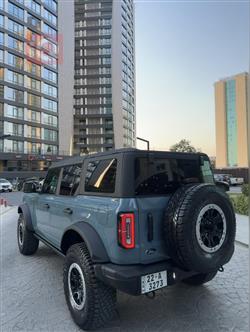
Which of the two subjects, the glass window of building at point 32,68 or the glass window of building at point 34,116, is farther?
the glass window of building at point 34,116

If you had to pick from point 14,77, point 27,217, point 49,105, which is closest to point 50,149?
point 49,105

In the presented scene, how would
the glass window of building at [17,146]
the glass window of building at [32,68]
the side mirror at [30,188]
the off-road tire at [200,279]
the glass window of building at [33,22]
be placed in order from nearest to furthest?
the off-road tire at [200,279] < the side mirror at [30,188] < the glass window of building at [17,146] < the glass window of building at [32,68] < the glass window of building at [33,22]

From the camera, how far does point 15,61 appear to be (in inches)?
2000

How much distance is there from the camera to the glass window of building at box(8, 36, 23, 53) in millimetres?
49728

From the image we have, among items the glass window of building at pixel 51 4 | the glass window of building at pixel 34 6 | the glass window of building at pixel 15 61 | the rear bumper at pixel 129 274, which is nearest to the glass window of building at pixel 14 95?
the glass window of building at pixel 15 61

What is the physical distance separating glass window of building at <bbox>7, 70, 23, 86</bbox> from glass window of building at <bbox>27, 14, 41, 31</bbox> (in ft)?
32.8

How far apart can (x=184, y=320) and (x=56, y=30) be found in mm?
65844

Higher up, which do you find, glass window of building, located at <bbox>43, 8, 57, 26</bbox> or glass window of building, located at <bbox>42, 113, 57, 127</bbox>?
glass window of building, located at <bbox>43, 8, 57, 26</bbox>

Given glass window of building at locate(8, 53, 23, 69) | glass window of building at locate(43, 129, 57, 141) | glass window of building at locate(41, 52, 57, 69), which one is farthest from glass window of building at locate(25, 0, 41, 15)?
glass window of building at locate(43, 129, 57, 141)

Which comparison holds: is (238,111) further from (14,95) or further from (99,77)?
(99,77)

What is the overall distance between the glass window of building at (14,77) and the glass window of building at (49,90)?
17.9 feet

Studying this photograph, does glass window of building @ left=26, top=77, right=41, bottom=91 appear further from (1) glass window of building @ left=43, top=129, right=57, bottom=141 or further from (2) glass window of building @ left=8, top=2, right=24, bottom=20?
(2) glass window of building @ left=8, top=2, right=24, bottom=20

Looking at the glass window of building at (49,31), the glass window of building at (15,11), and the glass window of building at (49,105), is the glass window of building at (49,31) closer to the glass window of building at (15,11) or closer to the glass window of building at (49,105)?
the glass window of building at (15,11)

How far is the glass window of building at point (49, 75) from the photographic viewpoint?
56688 mm
